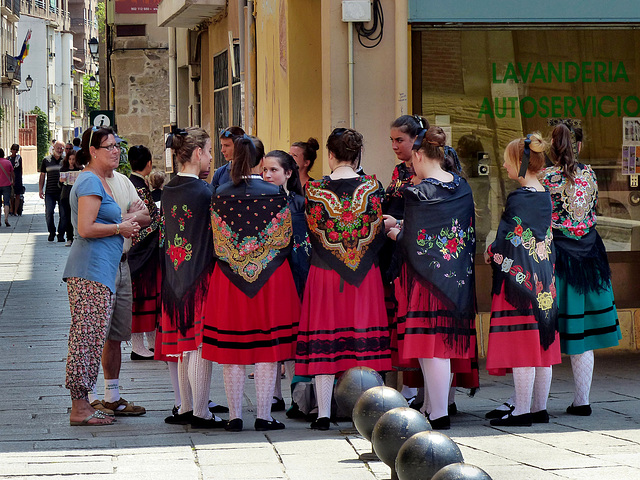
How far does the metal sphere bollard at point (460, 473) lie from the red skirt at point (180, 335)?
334cm

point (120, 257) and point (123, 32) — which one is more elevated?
point (123, 32)

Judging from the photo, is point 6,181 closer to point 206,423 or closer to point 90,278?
point 90,278

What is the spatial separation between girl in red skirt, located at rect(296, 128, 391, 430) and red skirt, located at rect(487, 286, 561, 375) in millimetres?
676

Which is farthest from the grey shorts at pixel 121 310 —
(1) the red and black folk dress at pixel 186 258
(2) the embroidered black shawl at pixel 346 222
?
(2) the embroidered black shawl at pixel 346 222

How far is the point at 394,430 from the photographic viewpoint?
14.4 ft

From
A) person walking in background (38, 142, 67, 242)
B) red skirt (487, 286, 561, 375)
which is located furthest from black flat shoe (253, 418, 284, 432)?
person walking in background (38, 142, 67, 242)

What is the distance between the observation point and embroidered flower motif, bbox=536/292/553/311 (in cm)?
682

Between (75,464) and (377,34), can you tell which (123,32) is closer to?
(377,34)

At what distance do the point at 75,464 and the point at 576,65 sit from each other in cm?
606

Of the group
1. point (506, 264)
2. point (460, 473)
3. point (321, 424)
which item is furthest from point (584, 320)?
point (460, 473)

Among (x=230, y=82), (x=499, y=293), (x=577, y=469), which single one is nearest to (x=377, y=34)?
(x=499, y=293)

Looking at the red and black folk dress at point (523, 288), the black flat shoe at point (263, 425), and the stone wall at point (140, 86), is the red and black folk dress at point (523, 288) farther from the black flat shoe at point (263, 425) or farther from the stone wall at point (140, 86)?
the stone wall at point (140, 86)

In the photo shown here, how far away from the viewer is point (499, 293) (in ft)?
22.6

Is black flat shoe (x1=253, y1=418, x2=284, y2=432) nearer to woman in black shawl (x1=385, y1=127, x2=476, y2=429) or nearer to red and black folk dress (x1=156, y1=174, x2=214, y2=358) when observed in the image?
red and black folk dress (x1=156, y1=174, x2=214, y2=358)
